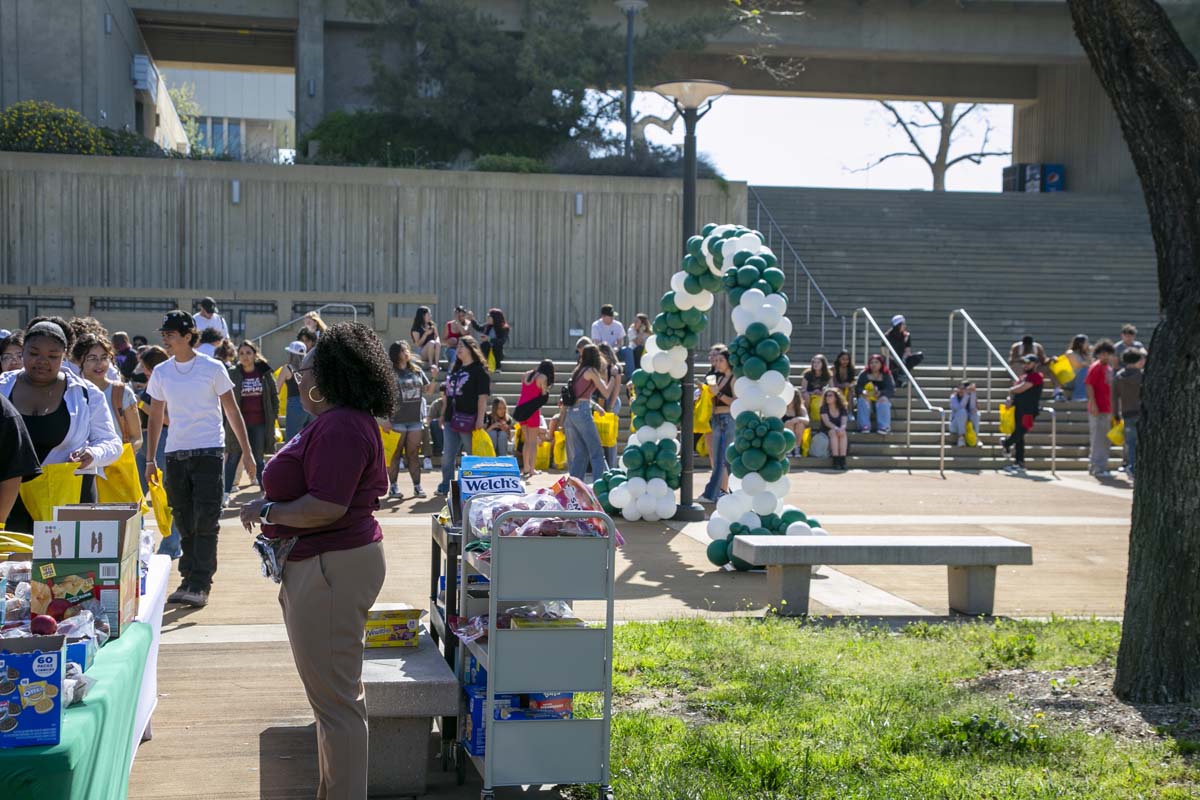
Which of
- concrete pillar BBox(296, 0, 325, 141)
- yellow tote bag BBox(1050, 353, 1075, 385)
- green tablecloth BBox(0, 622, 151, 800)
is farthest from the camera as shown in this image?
concrete pillar BBox(296, 0, 325, 141)

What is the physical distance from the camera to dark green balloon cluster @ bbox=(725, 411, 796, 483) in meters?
9.88

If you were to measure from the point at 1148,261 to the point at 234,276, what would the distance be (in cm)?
2050

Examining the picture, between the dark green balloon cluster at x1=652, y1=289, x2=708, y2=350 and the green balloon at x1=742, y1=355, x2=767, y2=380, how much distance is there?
5.92ft

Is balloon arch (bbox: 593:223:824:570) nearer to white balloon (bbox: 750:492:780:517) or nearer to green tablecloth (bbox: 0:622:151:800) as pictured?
white balloon (bbox: 750:492:780:517)

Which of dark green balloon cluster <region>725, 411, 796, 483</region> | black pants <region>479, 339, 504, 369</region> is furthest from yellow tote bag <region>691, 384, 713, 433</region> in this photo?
dark green balloon cluster <region>725, 411, 796, 483</region>

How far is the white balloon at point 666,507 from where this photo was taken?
482 inches

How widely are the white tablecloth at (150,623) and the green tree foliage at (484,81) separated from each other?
22.6 meters

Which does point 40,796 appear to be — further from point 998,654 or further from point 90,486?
point 998,654

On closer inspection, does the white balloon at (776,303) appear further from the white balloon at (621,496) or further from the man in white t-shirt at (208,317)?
the man in white t-shirt at (208,317)

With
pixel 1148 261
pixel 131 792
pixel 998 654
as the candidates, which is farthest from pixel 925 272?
pixel 131 792

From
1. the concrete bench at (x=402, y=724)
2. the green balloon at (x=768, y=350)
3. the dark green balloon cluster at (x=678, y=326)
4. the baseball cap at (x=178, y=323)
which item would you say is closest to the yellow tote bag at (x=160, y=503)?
the baseball cap at (x=178, y=323)

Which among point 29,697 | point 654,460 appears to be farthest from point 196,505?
point 654,460

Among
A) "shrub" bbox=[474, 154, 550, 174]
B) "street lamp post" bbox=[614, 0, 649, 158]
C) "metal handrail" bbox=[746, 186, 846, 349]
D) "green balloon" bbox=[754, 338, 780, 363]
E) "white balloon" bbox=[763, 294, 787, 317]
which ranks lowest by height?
"green balloon" bbox=[754, 338, 780, 363]

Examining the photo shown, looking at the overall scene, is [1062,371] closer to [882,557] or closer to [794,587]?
[882,557]
